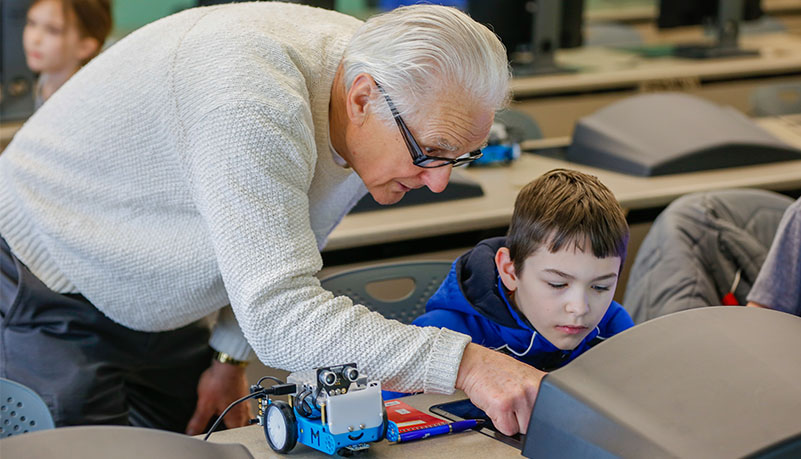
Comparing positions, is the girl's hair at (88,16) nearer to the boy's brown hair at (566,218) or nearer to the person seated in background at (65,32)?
the person seated in background at (65,32)

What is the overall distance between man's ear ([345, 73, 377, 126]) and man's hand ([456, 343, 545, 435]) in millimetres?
366

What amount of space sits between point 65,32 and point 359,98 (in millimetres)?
1911

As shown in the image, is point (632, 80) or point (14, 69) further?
point (632, 80)

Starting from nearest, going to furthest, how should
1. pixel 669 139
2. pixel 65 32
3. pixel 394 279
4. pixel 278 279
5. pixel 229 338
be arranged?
pixel 278 279, pixel 229 338, pixel 394 279, pixel 669 139, pixel 65 32

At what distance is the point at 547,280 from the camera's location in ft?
4.84

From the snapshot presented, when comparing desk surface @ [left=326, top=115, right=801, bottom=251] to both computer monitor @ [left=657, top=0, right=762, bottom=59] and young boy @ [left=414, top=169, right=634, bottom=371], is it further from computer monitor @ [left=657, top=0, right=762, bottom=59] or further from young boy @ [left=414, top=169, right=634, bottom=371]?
computer monitor @ [left=657, top=0, right=762, bottom=59]

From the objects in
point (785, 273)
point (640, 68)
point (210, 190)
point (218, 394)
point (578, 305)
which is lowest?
point (640, 68)

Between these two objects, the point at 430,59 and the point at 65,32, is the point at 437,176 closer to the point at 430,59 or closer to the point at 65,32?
the point at 430,59

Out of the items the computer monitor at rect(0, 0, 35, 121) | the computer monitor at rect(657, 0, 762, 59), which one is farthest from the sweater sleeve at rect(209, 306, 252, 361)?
the computer monitor at rect(657, 0, 762, 59)

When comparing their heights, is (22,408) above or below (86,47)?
below

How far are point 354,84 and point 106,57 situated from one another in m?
0.43

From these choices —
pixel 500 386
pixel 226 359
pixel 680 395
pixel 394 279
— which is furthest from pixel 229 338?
pixel 680 395

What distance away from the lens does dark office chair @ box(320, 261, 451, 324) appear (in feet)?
6.09

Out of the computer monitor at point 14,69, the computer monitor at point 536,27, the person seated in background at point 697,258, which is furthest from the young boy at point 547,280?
the computer monitor at point 536,27
